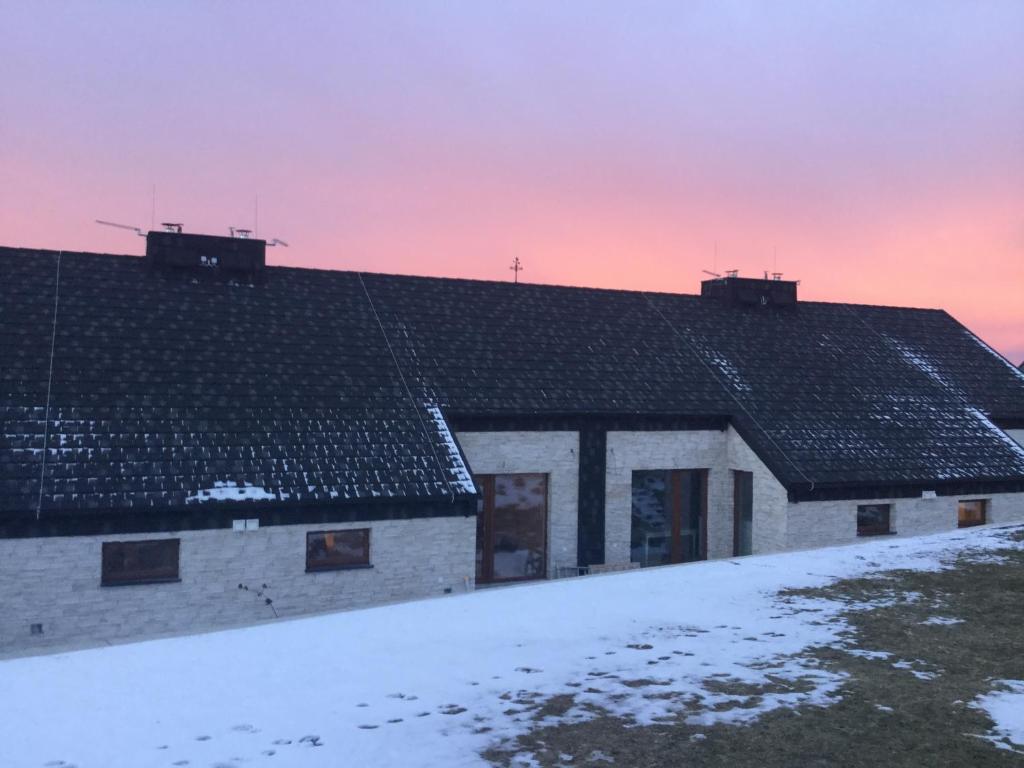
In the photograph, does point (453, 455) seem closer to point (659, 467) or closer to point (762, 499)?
point (659, 467)

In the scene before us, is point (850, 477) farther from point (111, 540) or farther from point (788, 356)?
point (111, 540)

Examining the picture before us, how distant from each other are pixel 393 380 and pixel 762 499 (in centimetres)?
912

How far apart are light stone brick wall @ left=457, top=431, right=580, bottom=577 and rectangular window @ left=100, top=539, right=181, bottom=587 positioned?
21.7 feet

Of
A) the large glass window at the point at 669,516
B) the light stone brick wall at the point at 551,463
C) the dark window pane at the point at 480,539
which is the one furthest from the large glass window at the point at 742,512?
the dark window pane at the point at 480,539

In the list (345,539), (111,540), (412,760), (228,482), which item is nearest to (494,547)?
(345,539)

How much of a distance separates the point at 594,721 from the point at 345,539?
31.9 feet

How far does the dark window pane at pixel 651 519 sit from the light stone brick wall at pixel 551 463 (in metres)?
1.71

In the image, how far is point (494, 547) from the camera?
19766 millimetres

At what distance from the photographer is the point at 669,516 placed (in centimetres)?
2197

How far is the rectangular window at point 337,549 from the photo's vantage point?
54.2 feet

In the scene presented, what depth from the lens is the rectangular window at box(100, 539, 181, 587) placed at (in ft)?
49.6

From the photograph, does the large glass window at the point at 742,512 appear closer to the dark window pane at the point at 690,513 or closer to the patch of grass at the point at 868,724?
the dark window pane at the point at 690,513

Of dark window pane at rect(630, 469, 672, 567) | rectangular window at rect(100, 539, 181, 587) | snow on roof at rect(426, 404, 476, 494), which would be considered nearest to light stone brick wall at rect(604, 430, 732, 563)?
dark window pane at rect(630, 469, 672, 567)

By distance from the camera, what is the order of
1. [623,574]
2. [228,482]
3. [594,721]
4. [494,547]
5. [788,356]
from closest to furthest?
[594,721] < [623,574] < [228,482] < [494,547] < [788,356]
